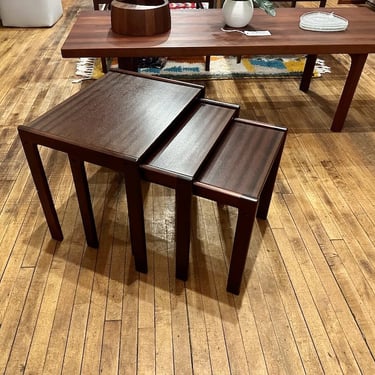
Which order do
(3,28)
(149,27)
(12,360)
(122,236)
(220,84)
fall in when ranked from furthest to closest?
(3,28) → (220,84) → (149,27) → (122,236) → (12,360)

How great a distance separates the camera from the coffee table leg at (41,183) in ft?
4.10

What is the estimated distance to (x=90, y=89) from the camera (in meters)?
1.46

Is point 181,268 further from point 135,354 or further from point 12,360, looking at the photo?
point 12,360

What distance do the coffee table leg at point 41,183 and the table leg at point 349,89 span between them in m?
1.73

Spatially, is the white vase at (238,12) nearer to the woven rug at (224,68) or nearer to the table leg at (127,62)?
the table leg at (127,62)

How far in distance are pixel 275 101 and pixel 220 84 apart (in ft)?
1.52

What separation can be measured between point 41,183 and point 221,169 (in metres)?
0.67

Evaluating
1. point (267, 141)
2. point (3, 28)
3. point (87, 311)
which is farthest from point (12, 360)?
point (3, 28)

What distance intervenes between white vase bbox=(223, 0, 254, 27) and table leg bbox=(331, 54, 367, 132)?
0.63 metres

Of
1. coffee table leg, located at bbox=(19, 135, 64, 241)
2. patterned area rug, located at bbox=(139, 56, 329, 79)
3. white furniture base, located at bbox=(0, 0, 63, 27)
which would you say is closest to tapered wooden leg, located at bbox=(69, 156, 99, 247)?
coffee table leg, located at bbox=(19, 135, 64, 241)

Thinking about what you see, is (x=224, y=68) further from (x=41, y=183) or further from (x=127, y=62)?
(x=41, y=183)

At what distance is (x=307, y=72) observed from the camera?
265 centimetres

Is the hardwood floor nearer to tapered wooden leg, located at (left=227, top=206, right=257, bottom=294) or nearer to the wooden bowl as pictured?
tapered wooden leg, located at (left=227, top=206, right=257, bottom=294)

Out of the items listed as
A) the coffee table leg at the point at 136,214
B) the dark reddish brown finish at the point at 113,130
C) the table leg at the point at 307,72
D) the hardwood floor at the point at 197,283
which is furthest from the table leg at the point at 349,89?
the coffee table leg at the point at 136,214
